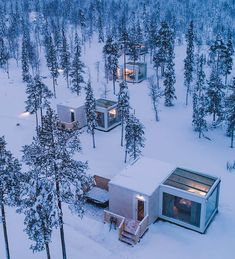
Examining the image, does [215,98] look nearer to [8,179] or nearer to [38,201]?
[8,179]

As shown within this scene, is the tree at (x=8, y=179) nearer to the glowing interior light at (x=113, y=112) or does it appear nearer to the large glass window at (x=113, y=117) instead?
the large glass window at (x=113, y=117)

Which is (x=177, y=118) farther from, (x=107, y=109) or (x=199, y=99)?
(x=107, y=109)

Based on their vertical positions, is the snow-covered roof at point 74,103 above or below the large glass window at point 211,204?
above

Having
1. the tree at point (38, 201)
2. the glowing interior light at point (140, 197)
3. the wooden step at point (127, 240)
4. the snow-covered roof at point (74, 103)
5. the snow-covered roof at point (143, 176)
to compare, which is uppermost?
the tree at point (38, 201)

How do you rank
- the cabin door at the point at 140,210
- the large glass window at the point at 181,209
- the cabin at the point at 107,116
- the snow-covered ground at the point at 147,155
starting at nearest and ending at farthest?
the snow-covered ground at the point at 147,155, the large glass window at the point at 181,209, the cabin door at the point at 140,210, the cabin at the point at 107,116

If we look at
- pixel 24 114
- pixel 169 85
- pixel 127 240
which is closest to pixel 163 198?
pixel 127 240

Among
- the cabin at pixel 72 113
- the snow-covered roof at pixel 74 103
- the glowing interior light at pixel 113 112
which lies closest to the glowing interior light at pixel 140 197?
the cabin at pixel 72 113

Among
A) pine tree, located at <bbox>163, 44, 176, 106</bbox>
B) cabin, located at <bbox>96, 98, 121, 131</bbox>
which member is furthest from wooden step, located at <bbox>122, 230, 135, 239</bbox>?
pine tree, located at <bbox>163, 44, 176, 106</bbox>
